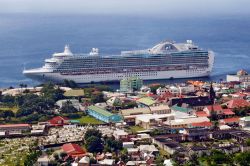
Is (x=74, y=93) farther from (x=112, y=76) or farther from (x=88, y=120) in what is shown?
(x=112, y=76)

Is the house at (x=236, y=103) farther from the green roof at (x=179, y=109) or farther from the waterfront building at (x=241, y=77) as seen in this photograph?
the waterfront building at (x=241, y=77)

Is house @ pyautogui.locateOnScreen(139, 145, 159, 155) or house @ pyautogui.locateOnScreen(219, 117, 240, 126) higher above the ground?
Answer: house @ pyautogui.locateOnScreen(219, 117, 240, 126)

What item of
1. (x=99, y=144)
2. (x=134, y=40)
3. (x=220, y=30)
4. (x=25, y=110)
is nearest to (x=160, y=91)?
(x=25, y=110)

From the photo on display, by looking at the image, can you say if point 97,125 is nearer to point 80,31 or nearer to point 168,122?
point 168,122

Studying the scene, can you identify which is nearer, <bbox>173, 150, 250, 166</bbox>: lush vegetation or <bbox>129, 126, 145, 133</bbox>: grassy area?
<bbox>173, 150, 250, 166</bbox>: lush vegetation

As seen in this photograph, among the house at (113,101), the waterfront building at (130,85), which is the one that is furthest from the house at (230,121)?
the waterfront building at (130,85)

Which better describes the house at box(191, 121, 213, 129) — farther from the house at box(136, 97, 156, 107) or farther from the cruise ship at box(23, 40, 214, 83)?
the cruise ship at box(23, 40, 214, 83)

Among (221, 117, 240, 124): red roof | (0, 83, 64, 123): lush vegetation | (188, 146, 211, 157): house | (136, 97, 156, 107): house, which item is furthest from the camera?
(136, 97, 156, 107): house

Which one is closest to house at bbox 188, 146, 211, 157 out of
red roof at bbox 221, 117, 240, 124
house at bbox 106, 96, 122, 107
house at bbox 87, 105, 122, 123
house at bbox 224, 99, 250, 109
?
red roof at bbox 221, 117, 240, 124
